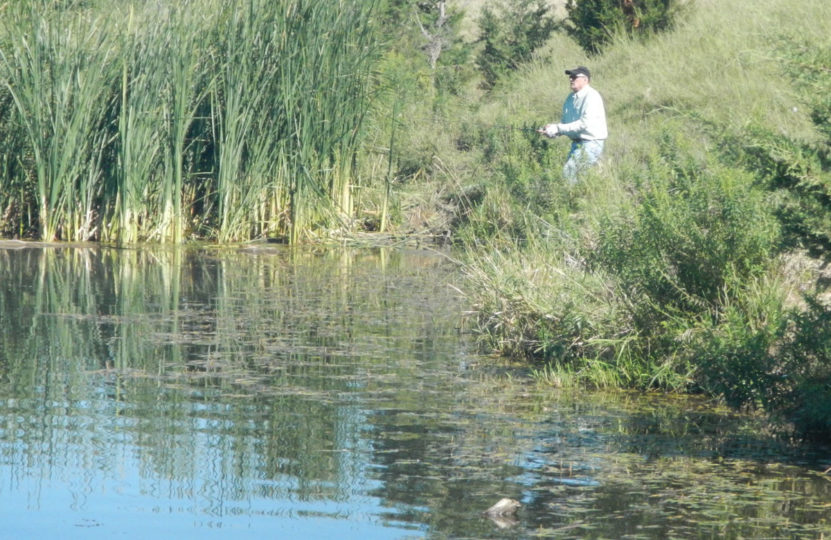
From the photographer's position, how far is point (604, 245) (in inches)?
303

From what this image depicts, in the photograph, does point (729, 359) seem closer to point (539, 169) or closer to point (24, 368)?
point (24, 368)

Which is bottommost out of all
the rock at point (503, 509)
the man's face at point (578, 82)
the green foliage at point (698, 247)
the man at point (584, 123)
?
the rock at point (503, 509)

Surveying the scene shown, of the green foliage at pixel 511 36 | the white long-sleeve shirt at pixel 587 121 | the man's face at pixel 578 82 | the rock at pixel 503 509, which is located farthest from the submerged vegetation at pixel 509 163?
the rock at pixel 503 509

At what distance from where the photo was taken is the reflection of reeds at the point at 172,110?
1354cm

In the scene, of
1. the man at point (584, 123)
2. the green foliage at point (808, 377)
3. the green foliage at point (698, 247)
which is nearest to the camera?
A: the green foliage at point (808, 377)

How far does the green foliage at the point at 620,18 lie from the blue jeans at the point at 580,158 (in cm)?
809

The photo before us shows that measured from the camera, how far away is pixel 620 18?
2055 centimetres

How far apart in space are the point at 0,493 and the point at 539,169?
28.0 ft

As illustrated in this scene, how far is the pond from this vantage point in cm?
478

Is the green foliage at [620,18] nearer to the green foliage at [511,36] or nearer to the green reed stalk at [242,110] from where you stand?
the green foliage at [511,36]

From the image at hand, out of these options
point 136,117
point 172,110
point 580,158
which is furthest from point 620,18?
point 136,117

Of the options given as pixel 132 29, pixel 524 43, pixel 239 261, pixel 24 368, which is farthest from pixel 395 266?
pixel 524 43

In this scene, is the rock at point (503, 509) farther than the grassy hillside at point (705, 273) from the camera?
No

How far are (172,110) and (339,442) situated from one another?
855 centimetres
